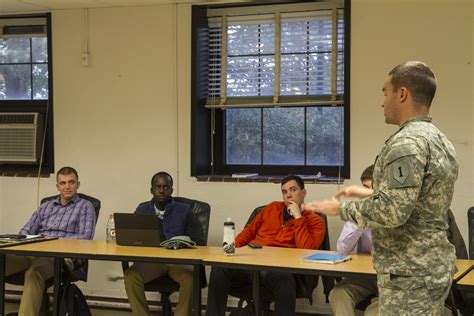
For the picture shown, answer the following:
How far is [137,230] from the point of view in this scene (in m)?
4.76

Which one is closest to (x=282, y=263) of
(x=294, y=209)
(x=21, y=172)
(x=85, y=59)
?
(x=294, y=209)

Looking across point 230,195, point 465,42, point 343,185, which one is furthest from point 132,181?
point 465,42

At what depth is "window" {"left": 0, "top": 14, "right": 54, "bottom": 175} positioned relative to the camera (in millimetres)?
6398

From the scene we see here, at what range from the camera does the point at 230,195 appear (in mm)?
5816

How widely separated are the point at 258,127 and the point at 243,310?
1802mm

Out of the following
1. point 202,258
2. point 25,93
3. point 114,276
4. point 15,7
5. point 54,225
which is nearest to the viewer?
point 202,258

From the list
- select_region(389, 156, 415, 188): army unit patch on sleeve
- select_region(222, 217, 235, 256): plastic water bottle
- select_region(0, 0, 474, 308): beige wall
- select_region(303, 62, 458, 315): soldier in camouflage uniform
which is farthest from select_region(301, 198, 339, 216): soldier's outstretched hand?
select_region(0, 0, 474, 308): beige wall

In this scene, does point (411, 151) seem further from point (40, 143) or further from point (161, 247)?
point (40, 143)

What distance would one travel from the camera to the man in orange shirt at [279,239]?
15.1 feet

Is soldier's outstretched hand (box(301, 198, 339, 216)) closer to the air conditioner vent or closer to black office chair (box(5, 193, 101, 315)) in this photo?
black office chair (box(5, 193, 101, 315))

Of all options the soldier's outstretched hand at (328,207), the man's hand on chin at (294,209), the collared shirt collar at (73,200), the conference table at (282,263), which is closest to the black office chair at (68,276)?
the collared shirt collar at (73,200)

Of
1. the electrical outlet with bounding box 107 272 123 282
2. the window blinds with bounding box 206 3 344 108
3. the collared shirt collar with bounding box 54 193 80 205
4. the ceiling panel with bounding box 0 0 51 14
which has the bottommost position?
the electrical outlet with bounding box 107 272 123 282

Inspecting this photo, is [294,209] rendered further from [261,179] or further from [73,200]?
[73,200]

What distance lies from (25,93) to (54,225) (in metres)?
1.59
